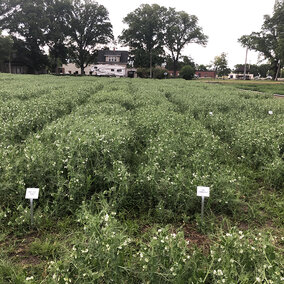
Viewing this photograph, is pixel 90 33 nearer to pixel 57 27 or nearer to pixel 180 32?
pixel 57 27

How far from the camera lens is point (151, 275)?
85.1 inches

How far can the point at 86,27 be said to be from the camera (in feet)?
214

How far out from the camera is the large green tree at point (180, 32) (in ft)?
238

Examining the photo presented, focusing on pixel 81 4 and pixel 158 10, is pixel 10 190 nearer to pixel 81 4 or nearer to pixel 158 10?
pixel 81 4

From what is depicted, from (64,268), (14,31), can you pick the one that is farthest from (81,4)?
(64,268)

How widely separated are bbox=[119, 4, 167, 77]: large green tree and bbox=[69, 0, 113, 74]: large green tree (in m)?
7.16

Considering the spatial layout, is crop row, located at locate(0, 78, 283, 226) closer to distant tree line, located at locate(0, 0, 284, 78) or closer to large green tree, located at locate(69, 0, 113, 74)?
distant tree line, located at locate(0, 0, 284, 78)

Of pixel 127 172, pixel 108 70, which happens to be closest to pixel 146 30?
pixel 108 70

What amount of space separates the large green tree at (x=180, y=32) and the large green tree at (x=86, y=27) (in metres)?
18.0

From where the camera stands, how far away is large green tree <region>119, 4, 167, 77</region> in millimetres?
70250

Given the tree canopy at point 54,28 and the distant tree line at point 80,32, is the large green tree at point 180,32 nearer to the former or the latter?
the distant tree line at point 80,32

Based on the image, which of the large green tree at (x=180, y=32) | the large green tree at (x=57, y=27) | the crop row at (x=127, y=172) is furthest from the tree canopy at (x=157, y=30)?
the crop row at (x=127, y=172)

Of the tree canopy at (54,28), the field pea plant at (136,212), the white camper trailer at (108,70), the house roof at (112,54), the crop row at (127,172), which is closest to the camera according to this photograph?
the field pea plant at (136,212)

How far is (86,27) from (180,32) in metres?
28.7
